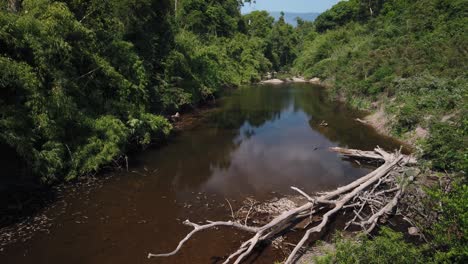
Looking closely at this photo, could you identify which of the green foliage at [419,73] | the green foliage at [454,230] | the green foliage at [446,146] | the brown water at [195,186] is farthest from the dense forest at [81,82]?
the green foliage at [419,73]

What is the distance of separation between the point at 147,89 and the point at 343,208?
1864 cm

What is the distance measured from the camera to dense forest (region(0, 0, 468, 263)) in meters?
12.4

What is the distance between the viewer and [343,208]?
636 inches

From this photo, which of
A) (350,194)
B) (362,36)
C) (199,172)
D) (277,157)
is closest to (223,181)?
(199,172)

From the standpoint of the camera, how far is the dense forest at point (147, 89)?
12358 mm

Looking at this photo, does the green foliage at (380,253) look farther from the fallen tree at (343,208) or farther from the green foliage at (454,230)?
the fallen tree at (343,208)

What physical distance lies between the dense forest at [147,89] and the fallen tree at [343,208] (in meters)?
1.72

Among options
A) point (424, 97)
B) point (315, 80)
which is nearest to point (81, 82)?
point (424, 97)

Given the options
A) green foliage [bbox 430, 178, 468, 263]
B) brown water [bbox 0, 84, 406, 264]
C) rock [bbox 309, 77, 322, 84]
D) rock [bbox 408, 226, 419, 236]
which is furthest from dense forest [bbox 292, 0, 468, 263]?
rock [bbox 309, 77, 322, 84]

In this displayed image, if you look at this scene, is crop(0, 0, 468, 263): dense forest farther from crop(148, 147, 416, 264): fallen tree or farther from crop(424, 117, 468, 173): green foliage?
crop(148, 147, 416, 264): fallen tree

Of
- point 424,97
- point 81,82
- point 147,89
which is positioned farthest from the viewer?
point 147,89

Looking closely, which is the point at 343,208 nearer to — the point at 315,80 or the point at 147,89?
the point at 147,89

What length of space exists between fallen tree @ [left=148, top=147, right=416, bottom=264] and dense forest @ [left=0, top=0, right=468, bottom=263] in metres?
1.72

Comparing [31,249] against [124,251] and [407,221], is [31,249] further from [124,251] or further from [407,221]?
[407,221]
